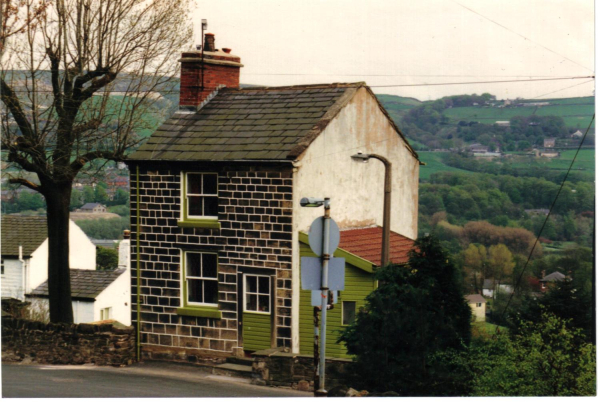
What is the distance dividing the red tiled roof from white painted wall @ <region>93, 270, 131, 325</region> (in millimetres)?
11437

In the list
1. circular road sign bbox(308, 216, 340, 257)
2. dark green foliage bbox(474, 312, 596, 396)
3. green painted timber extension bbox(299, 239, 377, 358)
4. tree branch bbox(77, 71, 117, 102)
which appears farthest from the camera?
tree branch bbox(77, 71, 117, 102)

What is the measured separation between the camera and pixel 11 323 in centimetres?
2008

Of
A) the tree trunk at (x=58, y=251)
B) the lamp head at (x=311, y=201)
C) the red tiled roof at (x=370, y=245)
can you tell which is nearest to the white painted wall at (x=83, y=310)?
the tree trunk at (x=58, y=251)

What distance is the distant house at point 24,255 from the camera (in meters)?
27.4

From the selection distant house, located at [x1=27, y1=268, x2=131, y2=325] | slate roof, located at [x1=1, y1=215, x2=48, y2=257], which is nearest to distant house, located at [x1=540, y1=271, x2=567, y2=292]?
slate roof, located at [x1=1, y1=215, x2=48, y2=257]

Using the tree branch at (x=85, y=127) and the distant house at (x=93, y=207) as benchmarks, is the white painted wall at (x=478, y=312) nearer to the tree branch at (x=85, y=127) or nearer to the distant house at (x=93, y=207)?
the distant house at (x=93, y=207)

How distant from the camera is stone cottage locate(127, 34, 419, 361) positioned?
727 inches

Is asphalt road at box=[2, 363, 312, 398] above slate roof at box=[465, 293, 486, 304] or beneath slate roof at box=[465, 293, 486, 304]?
beneath

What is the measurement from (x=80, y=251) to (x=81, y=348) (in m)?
10.4

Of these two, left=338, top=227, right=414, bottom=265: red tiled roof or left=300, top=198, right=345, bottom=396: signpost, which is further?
left=338, top=227, right=414, bottom=265: red tiled roof

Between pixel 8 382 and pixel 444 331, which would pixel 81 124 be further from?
pixel 444 331

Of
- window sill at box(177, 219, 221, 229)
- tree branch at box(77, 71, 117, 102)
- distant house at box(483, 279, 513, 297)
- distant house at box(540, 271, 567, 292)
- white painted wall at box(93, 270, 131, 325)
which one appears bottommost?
white painted wall at box(93, 270, 131, 325)

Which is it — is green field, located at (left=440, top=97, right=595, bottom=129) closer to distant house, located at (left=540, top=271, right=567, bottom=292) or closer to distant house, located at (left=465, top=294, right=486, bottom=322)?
distant house, located at (left=540, top=271, right=567, bottom=292)

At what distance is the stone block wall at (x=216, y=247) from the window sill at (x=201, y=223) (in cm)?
9
